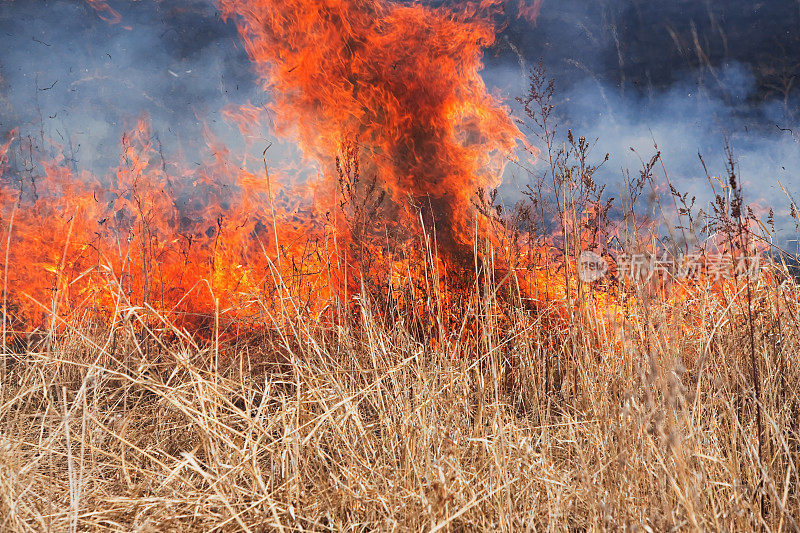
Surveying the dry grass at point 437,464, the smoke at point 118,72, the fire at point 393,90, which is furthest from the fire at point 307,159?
the dry grass at point 437,464

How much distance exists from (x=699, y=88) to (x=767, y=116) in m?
0.56

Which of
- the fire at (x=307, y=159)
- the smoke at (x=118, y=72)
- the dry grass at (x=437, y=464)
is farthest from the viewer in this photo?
the smoke at (x=118, y=72)

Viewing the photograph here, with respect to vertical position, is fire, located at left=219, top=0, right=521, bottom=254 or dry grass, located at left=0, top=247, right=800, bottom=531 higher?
fire, located at left=219, top=0, right=521, bottom=254

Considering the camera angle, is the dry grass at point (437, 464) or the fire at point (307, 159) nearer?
the dry grass at point (437, 464)

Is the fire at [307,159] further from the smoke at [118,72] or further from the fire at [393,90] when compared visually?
the smoke at [118,72]

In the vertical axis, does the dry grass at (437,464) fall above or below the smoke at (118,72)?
below

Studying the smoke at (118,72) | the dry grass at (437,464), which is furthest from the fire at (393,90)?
the dry grass at (437,464)

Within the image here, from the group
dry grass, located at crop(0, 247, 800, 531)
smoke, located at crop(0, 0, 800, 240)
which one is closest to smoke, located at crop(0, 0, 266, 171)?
smoke, located at crop(0, 0, 800, 240)

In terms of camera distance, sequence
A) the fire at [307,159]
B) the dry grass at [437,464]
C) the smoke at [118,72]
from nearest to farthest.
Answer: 1. the dry grass at [437,464]
2. the fire at [307,159]
3. the smoke at [118,72]

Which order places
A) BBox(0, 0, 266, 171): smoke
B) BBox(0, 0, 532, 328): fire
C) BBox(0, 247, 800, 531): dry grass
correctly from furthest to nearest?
1. BBox(0, 0, 266, 171): smoke
2. BBox(0, 0, 532, 328): fire
3. BBox(0, 247, 800, 531): dry grass

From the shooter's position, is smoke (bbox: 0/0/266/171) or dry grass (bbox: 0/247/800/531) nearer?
dry grass (bbox: 0/247/800/531)

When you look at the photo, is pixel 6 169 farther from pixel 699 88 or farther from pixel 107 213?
pixel 699 88

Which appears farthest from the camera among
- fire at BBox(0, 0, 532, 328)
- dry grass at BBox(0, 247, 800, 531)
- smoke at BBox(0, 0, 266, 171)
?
smoke at BBox(0, 0, 266, 171)

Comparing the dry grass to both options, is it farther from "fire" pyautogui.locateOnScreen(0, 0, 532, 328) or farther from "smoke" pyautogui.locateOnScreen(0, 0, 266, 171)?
"smoke" pyautogui.locateOnScreen(0, 0, 266, 171)
